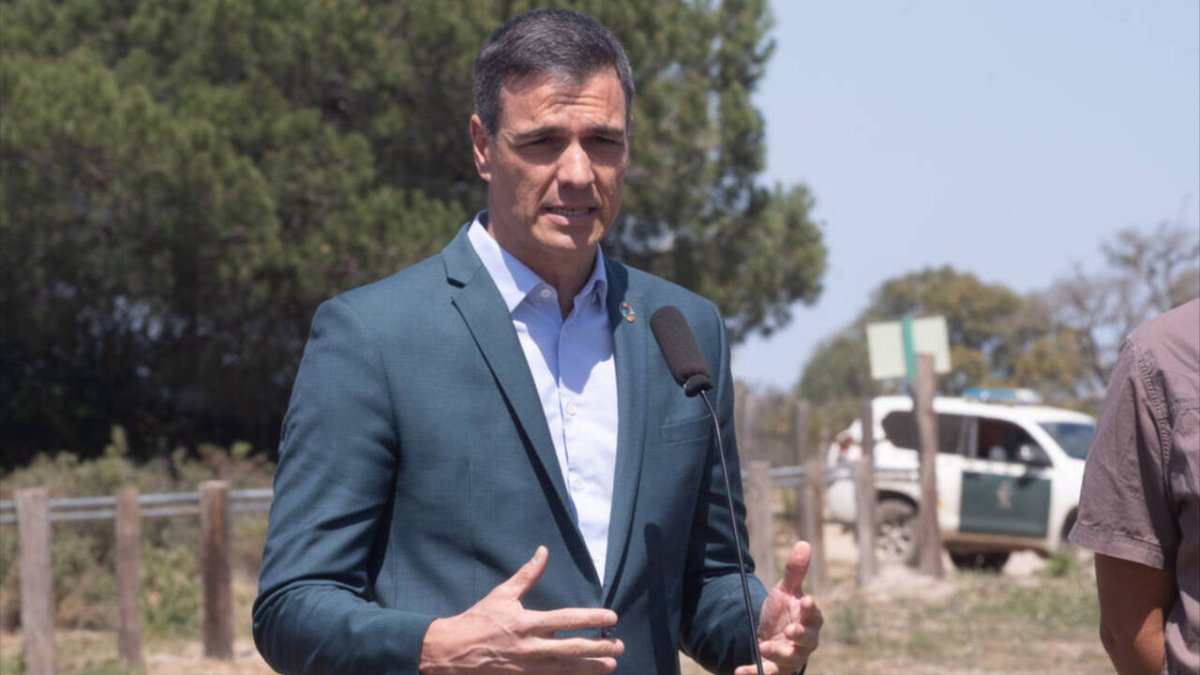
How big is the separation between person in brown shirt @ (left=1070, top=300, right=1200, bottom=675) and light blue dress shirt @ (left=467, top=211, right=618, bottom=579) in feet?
2.47

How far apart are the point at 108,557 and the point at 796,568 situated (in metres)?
11.6

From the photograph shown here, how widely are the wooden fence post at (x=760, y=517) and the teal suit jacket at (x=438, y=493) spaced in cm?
1123

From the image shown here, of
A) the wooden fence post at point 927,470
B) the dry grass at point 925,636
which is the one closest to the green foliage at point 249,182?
the wooden fence post at point 927,470

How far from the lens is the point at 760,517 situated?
14219 mm

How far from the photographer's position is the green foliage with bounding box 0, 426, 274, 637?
12.9 meters

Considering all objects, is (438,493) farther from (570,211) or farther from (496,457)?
(570,211)

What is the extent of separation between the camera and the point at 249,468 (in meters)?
17.4

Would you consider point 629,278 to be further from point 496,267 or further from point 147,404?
point 147,404

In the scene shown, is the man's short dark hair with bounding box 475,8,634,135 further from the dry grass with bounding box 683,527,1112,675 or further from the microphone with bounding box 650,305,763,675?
the dry grass with bounding box 683,527,1112,675

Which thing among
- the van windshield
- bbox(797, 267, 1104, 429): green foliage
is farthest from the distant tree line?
the van windshield

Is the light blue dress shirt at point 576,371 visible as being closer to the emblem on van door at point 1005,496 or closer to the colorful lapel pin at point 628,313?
the colorful lapel pin at point 628,313

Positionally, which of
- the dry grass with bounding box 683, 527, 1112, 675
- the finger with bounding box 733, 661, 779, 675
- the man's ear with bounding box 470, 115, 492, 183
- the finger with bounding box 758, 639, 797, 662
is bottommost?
the dry grass with bounding box 683, 527, 1112, 675

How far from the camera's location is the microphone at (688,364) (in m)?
2.96

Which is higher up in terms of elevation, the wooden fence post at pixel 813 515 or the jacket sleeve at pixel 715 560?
the jacket sleeve at pixel 715 560
